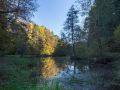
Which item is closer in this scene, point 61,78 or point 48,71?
point 61,78

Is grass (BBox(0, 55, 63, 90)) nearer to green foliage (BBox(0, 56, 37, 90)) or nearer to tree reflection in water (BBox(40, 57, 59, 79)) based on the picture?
green foliage (BBox(0, 56, 37, 90))

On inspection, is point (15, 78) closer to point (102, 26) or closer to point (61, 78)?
point (61, 78)

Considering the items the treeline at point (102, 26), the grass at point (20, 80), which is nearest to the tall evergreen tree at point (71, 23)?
the treeline at point (102, 26)

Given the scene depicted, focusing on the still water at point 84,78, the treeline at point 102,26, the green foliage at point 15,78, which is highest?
the treeline at point 102,26

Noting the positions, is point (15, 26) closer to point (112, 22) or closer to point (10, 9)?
point (10, 9)

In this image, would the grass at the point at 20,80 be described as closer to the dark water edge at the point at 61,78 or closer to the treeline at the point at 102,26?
the dark water edge at the point at 61,78

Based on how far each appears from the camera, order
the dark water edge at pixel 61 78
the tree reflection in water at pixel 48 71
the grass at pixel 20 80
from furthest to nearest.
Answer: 1. the tree reflection in water at pixel 48 71
2. the dark water edge at pixel 61 78
3. the grass at pixel 20 80

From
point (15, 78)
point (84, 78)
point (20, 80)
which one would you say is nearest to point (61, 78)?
point (84, 78)

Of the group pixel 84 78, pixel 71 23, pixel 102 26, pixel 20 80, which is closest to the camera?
pixel 20 80

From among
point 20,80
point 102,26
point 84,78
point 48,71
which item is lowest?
point 84,78

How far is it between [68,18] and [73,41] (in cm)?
539

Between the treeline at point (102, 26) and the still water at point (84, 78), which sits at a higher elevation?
the treeline at point (102, 26)

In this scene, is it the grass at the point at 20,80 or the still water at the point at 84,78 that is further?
the still water at the point at 84,78

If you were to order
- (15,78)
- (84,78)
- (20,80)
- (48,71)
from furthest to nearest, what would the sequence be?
1. (48,71)
2. (84,78)
3. (15,78)
4. (20,80)
